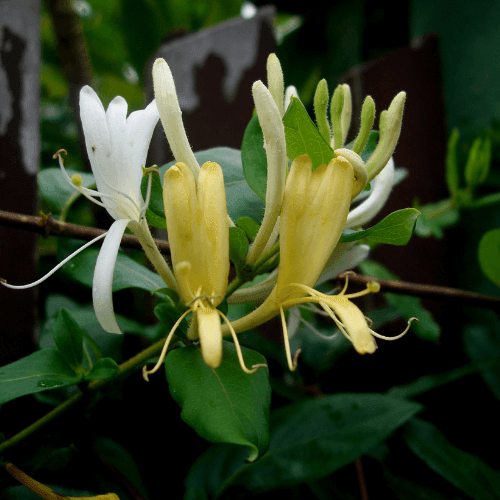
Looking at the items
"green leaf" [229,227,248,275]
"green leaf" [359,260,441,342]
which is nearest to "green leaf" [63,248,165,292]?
"green leaf" [229,227,248,275]

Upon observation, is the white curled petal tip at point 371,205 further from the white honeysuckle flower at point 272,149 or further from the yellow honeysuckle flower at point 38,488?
the yellow honeysuckle flower at point 38,488

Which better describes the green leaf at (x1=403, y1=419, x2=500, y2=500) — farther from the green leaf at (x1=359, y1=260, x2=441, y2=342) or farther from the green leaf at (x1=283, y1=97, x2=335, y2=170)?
the green leaf at (x1=283, y1=97, x2=335, y2=170)

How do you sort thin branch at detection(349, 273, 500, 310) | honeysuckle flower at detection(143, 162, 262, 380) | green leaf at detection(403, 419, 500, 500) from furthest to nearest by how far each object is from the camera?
1. green leaf at detection(403, 419, 500, 500)
2. thin branch at detection(349, 273, 500, 310)
3. honeysuckle flower at detection(143, 162, 262, 380)

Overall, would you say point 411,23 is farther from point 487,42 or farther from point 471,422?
point 471,422

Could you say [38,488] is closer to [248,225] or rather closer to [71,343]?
[71,343]

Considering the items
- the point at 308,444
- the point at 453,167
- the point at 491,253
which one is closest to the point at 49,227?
the point at 308,444

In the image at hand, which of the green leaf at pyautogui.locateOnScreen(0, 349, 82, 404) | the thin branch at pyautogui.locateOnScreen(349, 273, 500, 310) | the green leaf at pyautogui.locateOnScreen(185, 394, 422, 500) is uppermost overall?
the green leaf at pyautogui.locateOnScreen(0, 349, 82, 404)

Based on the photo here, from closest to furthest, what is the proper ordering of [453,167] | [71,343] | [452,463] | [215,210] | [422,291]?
[215,210], [71,343], [422,291], [452,463], [453,167]

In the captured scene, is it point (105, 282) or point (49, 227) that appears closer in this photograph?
point (105, 282)
